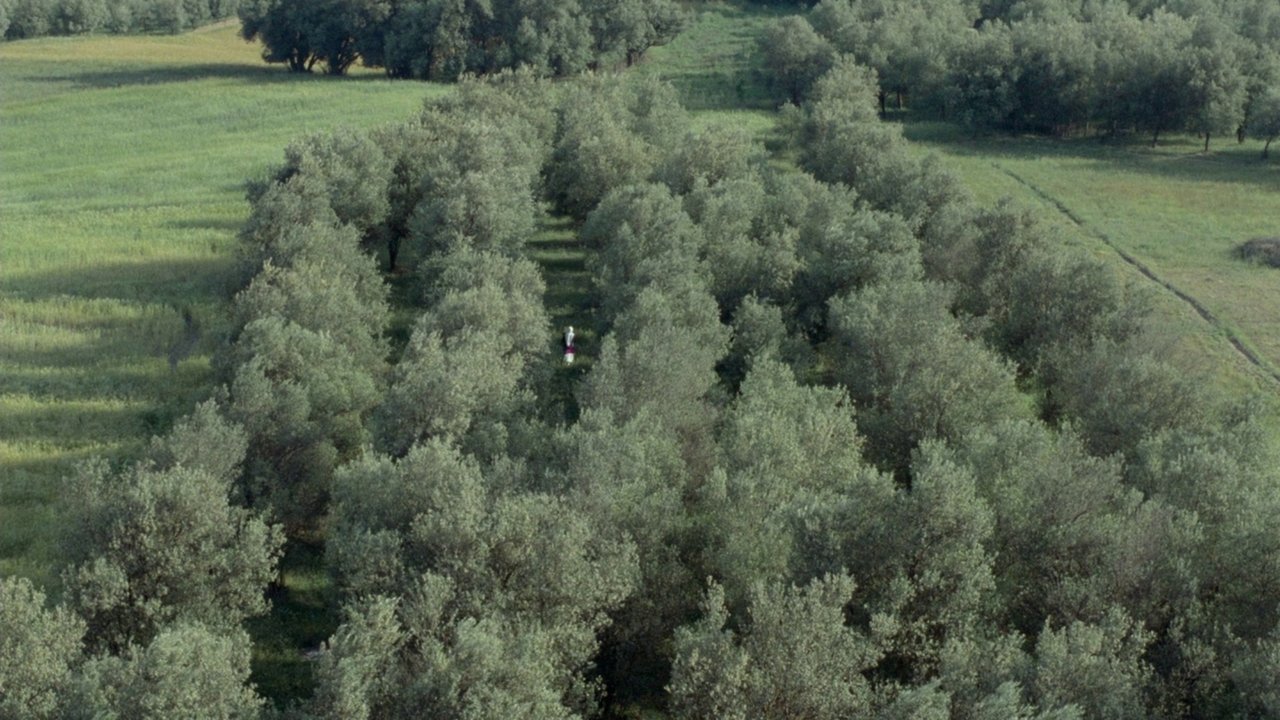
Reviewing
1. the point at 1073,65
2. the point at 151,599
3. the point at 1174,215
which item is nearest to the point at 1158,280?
the point at 1174,215

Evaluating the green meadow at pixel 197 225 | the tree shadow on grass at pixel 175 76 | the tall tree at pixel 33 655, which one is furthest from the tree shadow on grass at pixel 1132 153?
the tall tree at pixel 33 655

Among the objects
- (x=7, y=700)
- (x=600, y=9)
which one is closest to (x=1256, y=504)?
(x=7, y=700)

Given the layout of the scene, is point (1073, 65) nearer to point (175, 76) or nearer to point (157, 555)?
point (175, 76)

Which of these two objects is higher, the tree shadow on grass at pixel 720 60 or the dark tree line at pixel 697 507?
the tree shadow on grass at pixel 720 60

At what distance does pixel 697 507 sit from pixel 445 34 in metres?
83.7

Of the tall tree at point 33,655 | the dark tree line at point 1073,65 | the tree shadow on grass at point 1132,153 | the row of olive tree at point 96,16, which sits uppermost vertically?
the row of olive tree at point 96,16

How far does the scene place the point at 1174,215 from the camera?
76.2m

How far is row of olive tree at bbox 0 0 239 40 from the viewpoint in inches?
5458

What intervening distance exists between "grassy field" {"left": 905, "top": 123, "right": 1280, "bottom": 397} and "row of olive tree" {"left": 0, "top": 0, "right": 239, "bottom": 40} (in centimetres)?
10021

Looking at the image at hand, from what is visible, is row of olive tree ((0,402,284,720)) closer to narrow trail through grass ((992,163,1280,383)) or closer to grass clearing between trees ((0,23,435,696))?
grass clearing between trees ((0,23,435,696))

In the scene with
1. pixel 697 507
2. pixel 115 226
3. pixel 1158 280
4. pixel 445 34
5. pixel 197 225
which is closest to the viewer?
pixel 697 507

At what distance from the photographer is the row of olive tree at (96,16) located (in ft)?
455

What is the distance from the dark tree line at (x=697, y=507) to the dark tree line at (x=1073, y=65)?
5300 centimetres

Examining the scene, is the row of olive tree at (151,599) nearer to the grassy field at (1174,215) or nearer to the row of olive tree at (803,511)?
the row of olive tree at (803,511)
